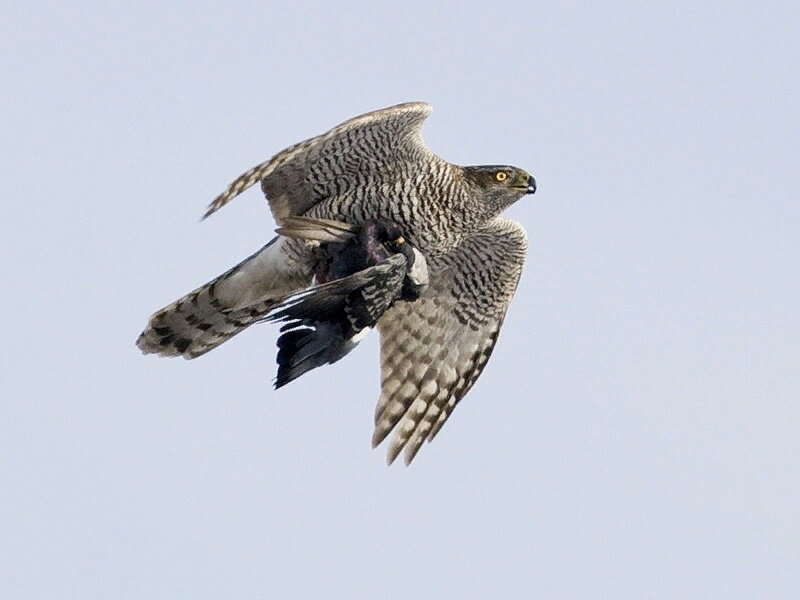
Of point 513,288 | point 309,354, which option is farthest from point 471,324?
point 309,354

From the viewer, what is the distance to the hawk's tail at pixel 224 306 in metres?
12.3

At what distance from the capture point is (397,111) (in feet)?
36.7

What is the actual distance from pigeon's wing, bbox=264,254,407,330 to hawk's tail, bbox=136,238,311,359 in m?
0.73

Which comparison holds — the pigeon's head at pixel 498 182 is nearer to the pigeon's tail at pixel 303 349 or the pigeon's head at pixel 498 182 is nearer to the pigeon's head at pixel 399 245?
the pigeon's head at pixel 399 245

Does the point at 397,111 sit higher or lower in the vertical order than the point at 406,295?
higher

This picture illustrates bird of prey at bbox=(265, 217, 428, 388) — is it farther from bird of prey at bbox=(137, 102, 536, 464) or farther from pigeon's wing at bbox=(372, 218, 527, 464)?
pigeon's wing at bbox=(372, 218, 527, 464)

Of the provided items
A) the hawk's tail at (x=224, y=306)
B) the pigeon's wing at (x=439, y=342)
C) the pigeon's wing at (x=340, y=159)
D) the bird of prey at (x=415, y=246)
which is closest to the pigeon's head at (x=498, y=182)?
the bird of prey at (x=415, y=246)

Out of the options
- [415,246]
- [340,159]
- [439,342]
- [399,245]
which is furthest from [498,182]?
[439,342]

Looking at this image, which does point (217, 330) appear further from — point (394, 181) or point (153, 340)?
point (394, 181)

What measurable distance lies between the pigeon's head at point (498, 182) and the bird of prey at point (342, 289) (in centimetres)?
70

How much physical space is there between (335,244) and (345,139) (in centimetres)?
87

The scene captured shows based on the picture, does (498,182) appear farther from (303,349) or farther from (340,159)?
(303,349)

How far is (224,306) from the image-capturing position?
41.0 feet

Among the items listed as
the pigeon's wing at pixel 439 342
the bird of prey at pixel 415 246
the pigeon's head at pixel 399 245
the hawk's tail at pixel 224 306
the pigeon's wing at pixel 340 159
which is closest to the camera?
the pigeon's wing at pixel 340 159
